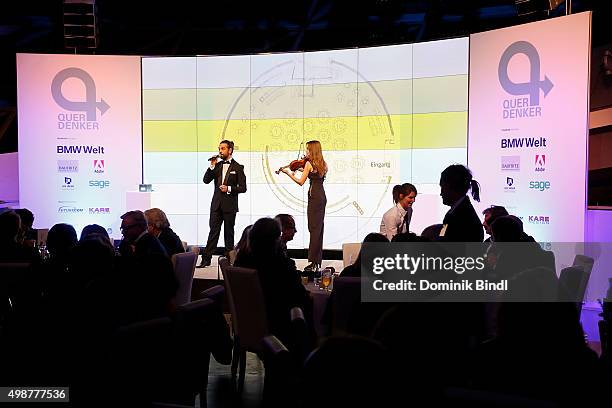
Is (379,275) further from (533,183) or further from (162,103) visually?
(162,103)

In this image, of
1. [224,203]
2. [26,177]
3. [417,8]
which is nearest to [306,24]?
[417,8]

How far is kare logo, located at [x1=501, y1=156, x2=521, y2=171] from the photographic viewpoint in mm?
6883

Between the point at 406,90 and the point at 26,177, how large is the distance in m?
5.48

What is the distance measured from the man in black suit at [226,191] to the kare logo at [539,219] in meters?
3.60

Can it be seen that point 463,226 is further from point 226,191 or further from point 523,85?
point 226,191

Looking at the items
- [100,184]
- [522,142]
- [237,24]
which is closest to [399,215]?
[522,142]

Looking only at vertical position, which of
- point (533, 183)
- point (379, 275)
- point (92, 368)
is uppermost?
point (533, 183)

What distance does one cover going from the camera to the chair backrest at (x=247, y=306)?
3.94 metres

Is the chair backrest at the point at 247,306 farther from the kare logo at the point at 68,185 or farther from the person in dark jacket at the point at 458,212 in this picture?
the kare logo at the point at 68,185

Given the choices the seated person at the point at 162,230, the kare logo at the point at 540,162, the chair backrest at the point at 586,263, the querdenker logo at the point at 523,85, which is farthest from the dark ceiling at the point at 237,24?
the chair backrest at the point at 586,263

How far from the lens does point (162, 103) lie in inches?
384

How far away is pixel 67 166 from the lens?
9.35 meters

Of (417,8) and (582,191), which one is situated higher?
(417,8)

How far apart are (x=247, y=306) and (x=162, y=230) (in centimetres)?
175
